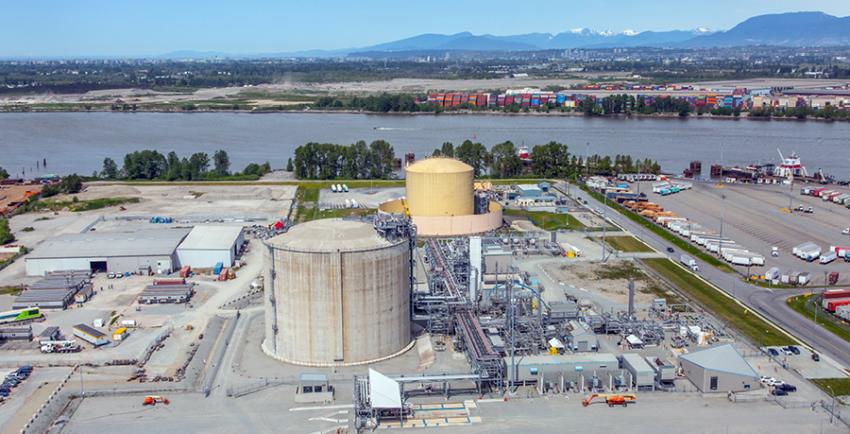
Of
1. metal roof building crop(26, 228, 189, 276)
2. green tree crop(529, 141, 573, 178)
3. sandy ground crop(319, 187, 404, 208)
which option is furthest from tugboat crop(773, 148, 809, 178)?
metal roof building crop(26, 228, 189, 276)

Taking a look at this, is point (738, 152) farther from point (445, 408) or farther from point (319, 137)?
point (445, 408)

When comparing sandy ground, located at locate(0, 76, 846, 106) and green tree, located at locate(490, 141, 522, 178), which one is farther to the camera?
sandy ground, located at locate(0, 76, 846, 106)

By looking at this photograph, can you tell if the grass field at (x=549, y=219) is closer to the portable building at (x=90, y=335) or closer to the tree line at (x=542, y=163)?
the tree line at (x=542, y=163)

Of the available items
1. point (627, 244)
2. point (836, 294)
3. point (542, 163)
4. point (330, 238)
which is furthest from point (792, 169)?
point (330, 238)

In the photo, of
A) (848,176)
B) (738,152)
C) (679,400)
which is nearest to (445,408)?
(679,400)

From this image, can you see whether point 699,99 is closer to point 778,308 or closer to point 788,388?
point 778,308

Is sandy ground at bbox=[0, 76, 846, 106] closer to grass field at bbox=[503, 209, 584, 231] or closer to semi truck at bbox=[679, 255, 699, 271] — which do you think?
grass field at bbox=[503, 209, 584, 231]

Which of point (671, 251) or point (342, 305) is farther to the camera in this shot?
point (671, 251)
